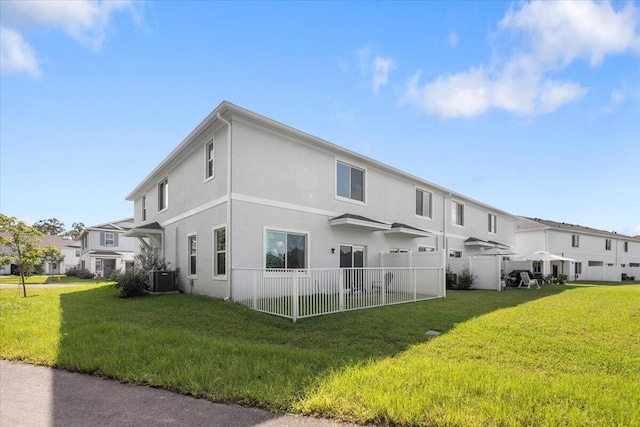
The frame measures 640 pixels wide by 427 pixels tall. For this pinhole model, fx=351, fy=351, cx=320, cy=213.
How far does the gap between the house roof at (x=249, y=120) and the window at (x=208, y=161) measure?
54 centimetres

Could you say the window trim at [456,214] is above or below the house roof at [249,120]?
below

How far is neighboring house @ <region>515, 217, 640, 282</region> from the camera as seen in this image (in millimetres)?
32531

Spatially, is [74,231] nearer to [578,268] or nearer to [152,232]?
[152,232]

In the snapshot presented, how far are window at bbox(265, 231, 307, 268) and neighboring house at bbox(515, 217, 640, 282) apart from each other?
1121 inches

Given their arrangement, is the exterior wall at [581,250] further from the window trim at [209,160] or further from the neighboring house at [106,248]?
the neighboring house at [106,248]

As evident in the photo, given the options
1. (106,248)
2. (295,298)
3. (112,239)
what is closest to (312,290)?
(295,298)

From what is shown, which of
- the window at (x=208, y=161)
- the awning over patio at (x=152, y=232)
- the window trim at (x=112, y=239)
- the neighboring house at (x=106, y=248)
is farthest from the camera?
the window trim at (x=112, y=239)

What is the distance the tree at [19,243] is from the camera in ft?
49.3

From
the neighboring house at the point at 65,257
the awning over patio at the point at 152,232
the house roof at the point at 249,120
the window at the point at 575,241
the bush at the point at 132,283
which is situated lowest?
the neighboring house at the point at 65,257

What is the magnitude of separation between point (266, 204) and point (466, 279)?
11.6 meters

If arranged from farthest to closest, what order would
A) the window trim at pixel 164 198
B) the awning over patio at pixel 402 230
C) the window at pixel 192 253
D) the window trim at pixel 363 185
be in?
the window trim at pixel 164 198 → the awning over patio at pixel 402 230 → the window trim at pixel 363 185 → the window at pixel 192 253

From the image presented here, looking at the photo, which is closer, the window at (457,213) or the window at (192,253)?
the window at (192,253)

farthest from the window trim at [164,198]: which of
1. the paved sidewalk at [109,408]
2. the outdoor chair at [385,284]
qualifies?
the paved sidewalk at [109,408]

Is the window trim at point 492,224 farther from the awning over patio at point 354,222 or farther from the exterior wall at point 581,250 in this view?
the awning over patio at point 354,222
